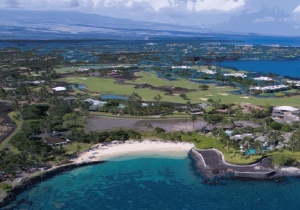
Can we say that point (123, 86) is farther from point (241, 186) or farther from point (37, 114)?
point (241, 186)

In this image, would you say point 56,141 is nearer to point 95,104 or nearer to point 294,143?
point 95,104

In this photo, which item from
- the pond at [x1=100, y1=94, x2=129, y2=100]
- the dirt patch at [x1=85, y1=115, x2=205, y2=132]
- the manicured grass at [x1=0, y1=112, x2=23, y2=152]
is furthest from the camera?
the pond at [x1=100, y1=94, x2=129, y2=100]

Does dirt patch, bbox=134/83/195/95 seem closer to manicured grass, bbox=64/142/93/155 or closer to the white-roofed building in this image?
the white-roofed building

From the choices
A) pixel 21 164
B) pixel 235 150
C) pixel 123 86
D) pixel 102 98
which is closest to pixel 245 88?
pixel 123 86

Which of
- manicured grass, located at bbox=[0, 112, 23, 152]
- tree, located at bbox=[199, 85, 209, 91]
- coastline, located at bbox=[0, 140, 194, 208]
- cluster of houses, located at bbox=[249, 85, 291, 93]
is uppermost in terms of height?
cluster of houses, located at bbox=[249, 85, 291, 93]

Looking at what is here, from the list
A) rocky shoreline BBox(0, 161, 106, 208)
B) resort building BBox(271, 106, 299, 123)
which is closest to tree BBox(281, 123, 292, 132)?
resort building BBox(271, 106, 299, 123)

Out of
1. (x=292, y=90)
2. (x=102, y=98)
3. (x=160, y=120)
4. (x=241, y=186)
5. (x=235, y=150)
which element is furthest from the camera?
(x=292, y=90)

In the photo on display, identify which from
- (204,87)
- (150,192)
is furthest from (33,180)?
(204,87)
